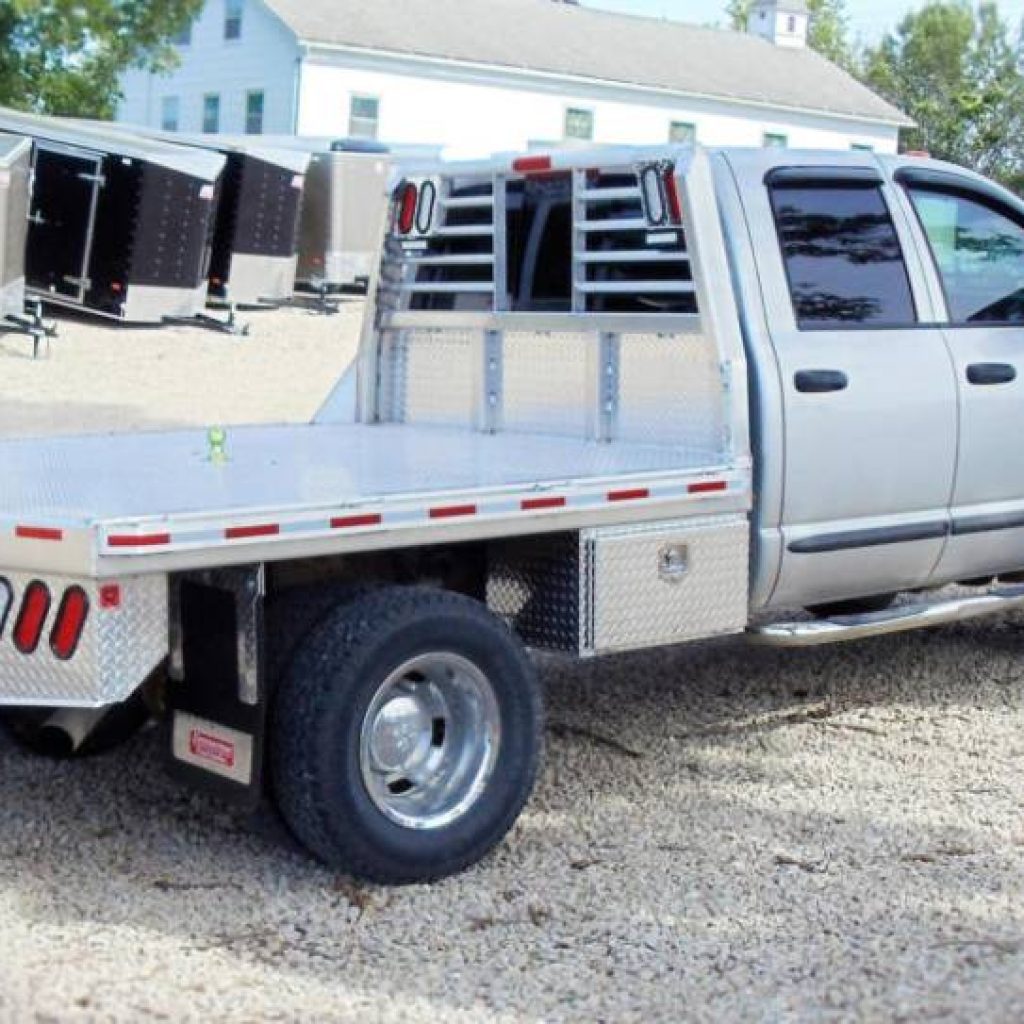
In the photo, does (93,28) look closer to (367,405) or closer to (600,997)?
(367,405)

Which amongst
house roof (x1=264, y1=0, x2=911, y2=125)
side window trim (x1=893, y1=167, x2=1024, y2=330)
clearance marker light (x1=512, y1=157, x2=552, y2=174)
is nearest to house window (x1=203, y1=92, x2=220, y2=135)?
house roof (x1=264, y1=0, x2=911, y2=125)

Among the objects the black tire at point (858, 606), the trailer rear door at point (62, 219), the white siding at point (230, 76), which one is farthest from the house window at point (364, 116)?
the black tire at point (858, 606)

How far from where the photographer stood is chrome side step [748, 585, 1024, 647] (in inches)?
222

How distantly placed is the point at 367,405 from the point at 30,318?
12776 millimetres

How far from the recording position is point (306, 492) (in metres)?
4.62

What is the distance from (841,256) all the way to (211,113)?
36731mm

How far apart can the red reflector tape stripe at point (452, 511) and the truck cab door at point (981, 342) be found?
220cm

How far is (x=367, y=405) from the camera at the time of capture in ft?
22.3

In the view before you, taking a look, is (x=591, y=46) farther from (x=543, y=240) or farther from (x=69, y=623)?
(x=69, y=623)

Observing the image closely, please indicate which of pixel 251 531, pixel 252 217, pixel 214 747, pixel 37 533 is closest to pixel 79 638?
pixel 37 533

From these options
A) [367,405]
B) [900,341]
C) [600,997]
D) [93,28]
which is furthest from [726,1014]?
[93,28]

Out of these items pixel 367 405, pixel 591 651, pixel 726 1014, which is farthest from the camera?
pixel 367 405

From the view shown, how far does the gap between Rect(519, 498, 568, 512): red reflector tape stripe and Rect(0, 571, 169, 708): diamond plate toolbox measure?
3.41ft

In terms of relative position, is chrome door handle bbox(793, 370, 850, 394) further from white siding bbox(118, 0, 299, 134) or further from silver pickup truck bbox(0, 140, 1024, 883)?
white siding bbox(118, 0, 299, 134)
